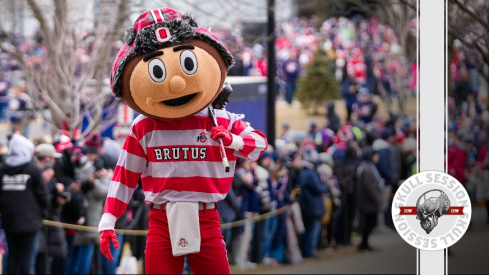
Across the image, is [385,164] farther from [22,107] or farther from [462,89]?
[462,89]

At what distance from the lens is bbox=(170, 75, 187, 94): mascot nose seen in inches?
175

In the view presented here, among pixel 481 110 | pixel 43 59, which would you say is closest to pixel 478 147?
pixel 481 110

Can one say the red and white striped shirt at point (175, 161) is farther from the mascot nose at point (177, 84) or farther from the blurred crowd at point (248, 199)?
the blurred crowd at point (248, 199)

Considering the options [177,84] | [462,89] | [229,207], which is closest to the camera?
[177,84]

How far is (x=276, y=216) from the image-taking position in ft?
31.5

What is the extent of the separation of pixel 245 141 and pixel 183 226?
523 millimetres

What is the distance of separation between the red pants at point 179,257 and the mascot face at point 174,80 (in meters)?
0.55

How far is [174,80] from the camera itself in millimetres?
4457

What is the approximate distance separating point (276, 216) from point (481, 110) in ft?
28.2

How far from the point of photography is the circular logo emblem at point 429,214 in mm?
4328

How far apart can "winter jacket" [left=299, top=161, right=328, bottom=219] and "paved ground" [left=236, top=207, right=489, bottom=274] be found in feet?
1.76

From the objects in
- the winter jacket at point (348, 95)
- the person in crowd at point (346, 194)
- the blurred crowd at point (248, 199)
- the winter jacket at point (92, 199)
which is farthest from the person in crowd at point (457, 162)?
the winter jacket at point (348, 95)

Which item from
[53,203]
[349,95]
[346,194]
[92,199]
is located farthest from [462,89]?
[53,203]

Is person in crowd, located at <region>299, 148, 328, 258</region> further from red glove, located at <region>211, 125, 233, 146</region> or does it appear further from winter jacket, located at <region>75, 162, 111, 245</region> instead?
red glove, located at <region>211, 125, 233, 146</region>
